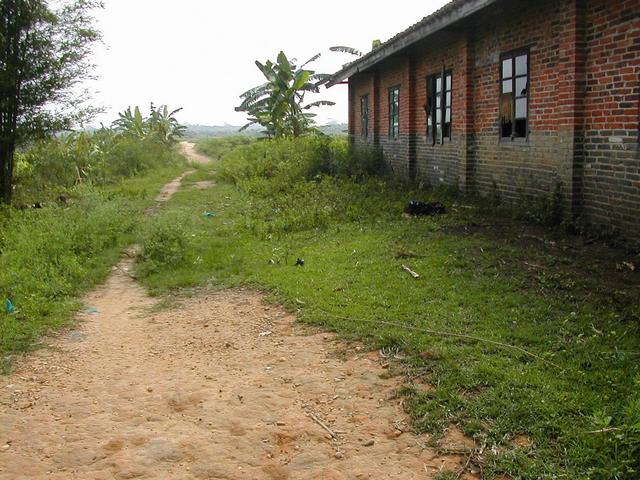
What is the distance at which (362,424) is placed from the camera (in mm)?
4312

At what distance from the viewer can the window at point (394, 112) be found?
1759 cm

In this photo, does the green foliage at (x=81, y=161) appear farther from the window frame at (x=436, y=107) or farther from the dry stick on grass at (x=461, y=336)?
the dry stick on grass at (x=461, y=336)

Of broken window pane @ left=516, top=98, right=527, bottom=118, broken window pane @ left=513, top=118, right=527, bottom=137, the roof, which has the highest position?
the roof

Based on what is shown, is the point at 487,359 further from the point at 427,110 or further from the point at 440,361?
the point at 427,110

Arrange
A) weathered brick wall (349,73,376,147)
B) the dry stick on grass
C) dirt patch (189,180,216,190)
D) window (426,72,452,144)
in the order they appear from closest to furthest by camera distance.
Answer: the dry stick on grass < window (426,72,452,144) < weathered brick wall (349,73,376,147) < dirt patch (189,180,216,190)

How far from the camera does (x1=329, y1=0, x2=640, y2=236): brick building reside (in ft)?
27.1

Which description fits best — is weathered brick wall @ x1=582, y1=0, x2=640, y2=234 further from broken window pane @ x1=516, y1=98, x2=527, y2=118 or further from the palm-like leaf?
the palm-like leaf

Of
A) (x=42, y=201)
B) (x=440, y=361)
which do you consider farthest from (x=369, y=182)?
(x=440, y=361)

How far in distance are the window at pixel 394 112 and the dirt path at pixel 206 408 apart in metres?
11.9

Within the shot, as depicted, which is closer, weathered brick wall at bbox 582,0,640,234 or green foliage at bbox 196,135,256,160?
weathered brick wall at bbox 582,0,640,234

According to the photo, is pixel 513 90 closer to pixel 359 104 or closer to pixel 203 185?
pixel 359 104

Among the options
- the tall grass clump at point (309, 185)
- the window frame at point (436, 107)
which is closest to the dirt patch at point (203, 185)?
the tall grass clump at point (309, 185)

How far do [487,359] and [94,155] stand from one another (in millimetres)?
22289

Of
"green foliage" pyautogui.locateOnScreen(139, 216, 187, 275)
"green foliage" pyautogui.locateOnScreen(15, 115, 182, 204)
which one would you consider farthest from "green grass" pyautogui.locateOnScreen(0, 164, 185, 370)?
"green foliage" pyautogui.locateOnScreen(15, 115, 182, 204)
